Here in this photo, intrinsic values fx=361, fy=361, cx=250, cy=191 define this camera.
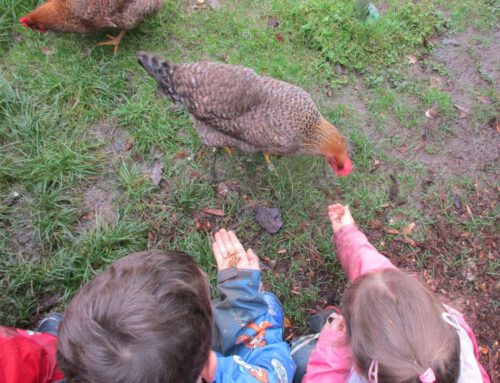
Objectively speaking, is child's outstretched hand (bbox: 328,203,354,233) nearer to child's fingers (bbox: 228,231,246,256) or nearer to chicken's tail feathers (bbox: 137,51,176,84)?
child's fingers (bbox: 228,231,246,256)

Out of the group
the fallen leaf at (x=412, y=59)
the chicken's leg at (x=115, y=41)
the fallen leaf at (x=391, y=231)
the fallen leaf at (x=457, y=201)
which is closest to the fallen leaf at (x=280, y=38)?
the fallen leaf at (x=412, y=59)

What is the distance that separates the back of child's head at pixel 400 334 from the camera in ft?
5.10

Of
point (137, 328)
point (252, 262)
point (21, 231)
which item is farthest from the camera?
point (21, 231)

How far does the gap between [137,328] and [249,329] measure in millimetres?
978

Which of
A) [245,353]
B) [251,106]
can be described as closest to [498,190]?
[251,106]

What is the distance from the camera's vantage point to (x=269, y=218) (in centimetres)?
321

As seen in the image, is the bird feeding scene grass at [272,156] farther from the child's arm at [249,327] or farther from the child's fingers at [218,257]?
the child's arm at [249,327]

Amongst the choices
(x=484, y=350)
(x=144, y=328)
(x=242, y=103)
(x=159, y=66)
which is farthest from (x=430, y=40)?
(x=144, y=328)

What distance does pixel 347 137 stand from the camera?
11.7ft

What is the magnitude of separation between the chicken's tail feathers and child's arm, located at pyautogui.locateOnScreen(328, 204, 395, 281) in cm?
169

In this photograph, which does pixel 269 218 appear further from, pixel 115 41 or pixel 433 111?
pixel 115 41

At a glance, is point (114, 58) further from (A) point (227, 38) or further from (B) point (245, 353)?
(B) point (245, 353)

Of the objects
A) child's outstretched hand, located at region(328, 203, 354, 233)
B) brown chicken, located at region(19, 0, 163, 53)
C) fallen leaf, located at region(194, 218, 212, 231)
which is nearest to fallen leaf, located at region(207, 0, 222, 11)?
brown chicken, located at region(19, 0, 163, 53)

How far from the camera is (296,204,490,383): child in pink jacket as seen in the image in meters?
1.56
